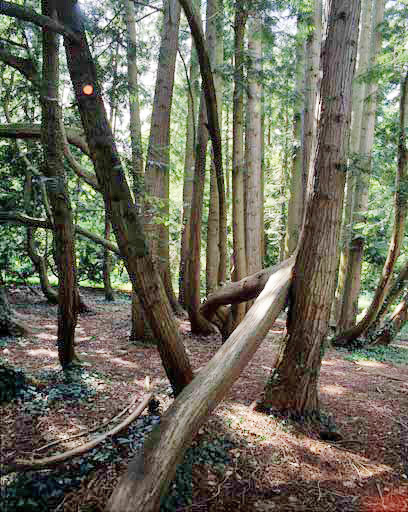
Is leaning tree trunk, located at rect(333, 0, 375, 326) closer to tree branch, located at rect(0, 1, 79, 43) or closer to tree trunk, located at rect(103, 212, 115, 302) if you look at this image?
tree trunk, located at rect(103, 212, 115, 302)

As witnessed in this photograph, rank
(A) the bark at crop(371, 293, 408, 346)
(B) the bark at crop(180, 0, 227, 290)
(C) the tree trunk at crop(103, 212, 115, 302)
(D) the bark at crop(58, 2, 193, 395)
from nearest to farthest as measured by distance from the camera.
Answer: (D) the bark at crop(58, 2, 193, 395) < (B) the bark at crop(180, 0, 227, 290) < (A) the bark at crop(371, 293, 408, 346) < (C) the tree trunk at crop(103, 212, 115, 302)

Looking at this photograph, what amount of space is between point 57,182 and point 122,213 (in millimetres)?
1745

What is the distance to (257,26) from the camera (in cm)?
716

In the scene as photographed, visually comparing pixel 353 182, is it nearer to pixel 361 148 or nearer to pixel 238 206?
pixel 361 148

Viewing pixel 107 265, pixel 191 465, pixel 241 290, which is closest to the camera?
pixel 191 465

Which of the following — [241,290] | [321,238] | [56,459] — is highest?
[321,238]

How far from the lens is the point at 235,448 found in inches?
136

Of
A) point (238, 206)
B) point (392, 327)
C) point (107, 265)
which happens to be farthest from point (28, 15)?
point (107, 265)

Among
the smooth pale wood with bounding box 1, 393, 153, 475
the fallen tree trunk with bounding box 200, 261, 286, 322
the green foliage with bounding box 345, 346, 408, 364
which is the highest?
the fallen tree trunk with bounding box 200, 261, 286, 322

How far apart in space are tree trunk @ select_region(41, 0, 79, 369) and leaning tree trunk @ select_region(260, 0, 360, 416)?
108 inches

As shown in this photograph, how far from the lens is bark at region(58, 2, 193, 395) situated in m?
2.88

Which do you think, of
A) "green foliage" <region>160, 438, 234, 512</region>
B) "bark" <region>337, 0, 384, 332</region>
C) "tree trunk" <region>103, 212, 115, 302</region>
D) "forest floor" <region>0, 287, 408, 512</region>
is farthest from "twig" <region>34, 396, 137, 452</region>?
"tree trunk" <region>103, 212, 115, 302</region>

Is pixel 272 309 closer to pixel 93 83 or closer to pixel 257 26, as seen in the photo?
pixel 93 83

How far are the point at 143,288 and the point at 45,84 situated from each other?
2.89 meters
